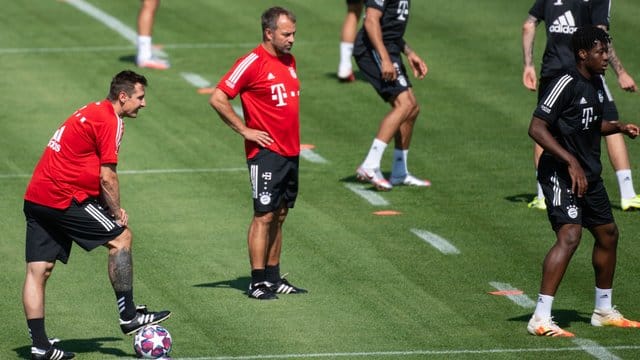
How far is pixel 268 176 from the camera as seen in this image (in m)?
12.4

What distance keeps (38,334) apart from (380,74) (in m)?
6.51

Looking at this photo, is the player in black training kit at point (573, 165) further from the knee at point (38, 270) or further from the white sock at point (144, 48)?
the white sock at point (144, 48)

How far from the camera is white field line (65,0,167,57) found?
23.9m

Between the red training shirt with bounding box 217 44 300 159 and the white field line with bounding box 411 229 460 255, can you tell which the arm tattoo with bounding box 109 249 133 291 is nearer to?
the red training shirt with bounding box 217 44 300 159

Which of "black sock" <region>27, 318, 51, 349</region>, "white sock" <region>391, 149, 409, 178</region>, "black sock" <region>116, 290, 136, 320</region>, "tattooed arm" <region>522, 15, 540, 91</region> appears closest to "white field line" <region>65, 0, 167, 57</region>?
"white sock" <region>391, 149, 409, 178</region>

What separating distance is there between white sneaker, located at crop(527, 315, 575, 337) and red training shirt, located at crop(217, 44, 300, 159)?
251 centimetres

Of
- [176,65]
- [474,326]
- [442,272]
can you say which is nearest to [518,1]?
[176,65]

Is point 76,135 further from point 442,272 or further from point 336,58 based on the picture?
point 336,58

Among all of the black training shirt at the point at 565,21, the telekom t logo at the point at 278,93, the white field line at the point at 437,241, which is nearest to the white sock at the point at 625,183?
the black training shirt at the point at 565,21

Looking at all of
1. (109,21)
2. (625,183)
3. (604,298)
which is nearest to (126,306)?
(604,298)

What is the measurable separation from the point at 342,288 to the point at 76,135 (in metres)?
2.96

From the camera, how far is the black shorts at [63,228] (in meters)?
10.9

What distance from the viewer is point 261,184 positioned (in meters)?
12.4

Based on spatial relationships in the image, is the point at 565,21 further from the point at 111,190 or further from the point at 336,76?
the point at 336,76
